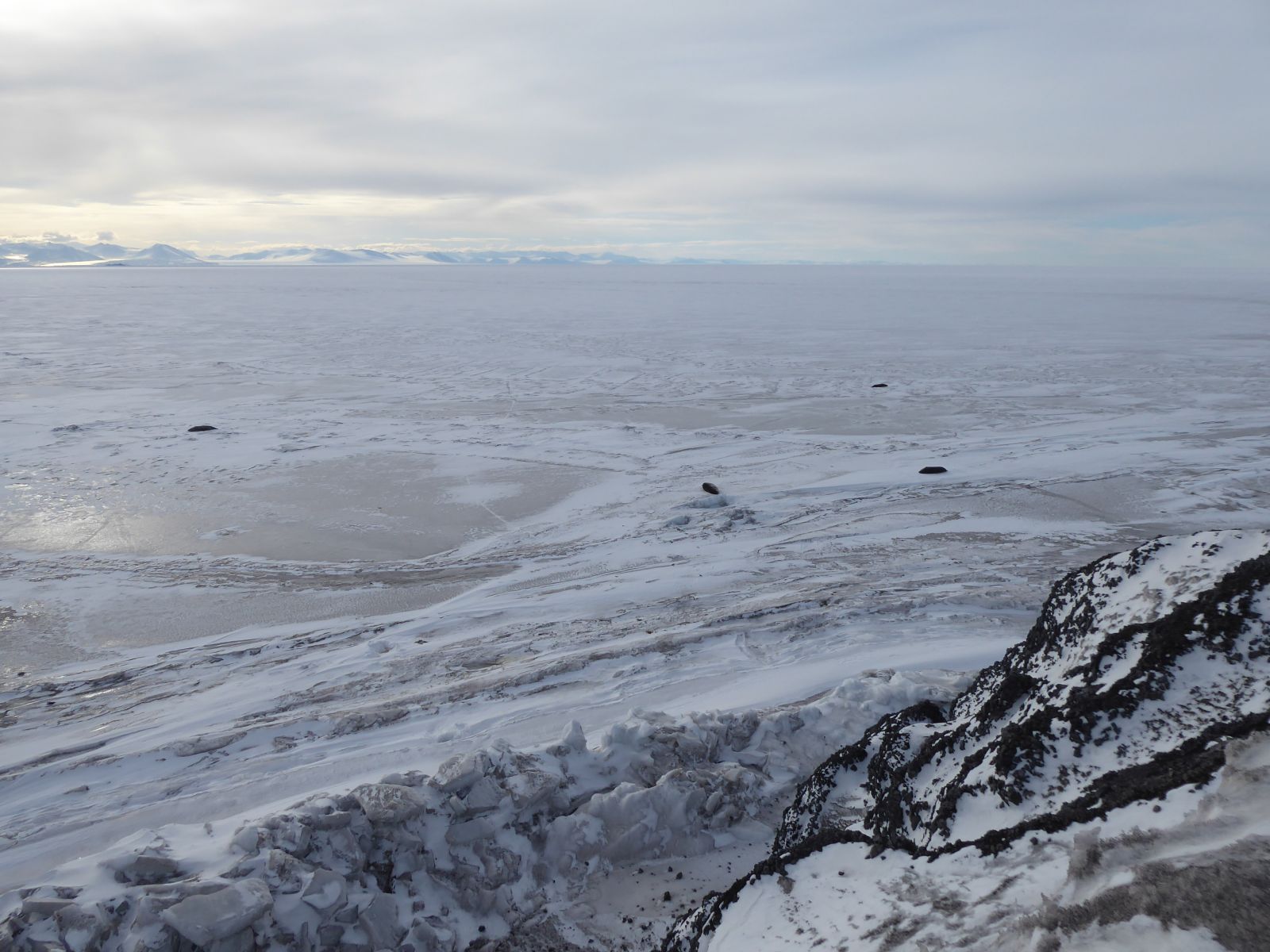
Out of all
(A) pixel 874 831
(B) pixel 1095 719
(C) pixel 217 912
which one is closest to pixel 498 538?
(C) pixel 217 912

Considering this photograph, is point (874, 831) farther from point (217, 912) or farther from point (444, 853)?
point (217, 912)

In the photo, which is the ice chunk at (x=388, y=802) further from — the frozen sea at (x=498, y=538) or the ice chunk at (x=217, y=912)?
the frozen sea at (x=498, y=538)

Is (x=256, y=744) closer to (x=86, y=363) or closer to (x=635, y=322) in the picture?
(x=86, y=363)

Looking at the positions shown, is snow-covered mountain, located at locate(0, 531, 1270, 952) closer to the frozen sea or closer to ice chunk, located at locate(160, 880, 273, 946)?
ice chunk, located at locate(160, 880, 273, 946)

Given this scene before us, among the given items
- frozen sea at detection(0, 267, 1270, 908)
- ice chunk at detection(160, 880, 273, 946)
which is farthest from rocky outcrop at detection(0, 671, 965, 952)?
frozen sea at detection(0, 267, 1270, 908)

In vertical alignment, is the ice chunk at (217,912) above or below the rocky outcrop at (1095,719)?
below

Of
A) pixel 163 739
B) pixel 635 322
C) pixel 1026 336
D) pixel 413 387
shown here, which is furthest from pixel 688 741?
pixel 635 322

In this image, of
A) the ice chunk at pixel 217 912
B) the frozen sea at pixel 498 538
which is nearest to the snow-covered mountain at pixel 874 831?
the ice chunk at pixel 217 912
